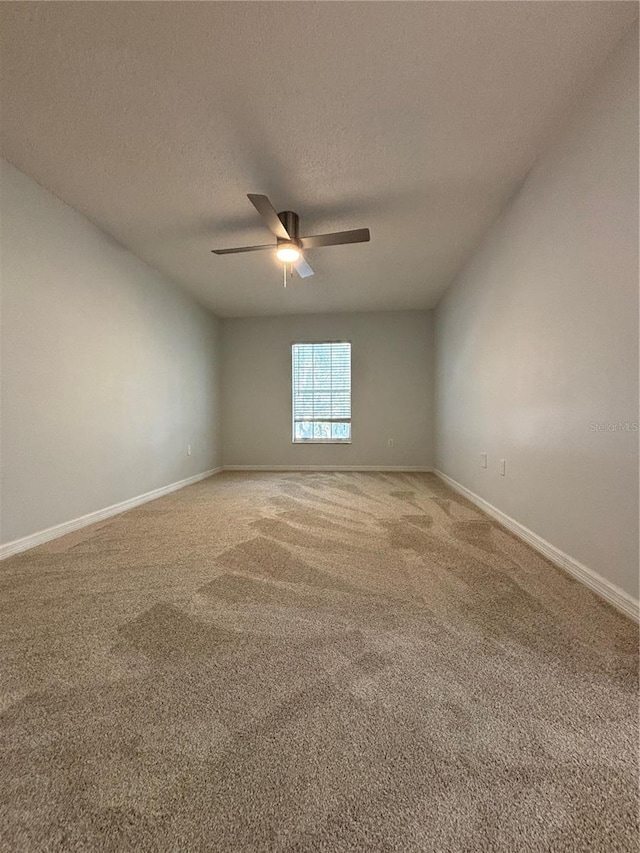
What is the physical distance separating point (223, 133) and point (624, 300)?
7.15 feet

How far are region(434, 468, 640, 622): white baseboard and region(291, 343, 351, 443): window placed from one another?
9.92ft

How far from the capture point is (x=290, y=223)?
2764mm

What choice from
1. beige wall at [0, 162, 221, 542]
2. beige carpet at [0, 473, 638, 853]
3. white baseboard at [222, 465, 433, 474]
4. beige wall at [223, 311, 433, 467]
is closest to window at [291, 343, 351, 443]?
beige wall at [223, 311, 433, 467]

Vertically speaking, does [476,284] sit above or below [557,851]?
above

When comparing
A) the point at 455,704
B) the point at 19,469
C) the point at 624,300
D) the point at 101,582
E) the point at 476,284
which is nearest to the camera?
the point at 455,704

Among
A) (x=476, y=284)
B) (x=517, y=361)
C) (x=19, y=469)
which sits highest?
(x=476, y=284)

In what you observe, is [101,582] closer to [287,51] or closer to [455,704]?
[455,704]

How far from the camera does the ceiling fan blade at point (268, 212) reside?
7.13ft

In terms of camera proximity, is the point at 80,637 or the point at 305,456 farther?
the point at 305,456

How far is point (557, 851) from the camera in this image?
0.65 metres

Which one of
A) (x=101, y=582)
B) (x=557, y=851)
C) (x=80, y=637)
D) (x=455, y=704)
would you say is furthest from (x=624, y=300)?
(x=101, y=582)

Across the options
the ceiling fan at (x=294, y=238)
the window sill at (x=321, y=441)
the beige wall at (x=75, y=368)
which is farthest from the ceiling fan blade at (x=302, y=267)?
the window sill at (x=321, y=441)

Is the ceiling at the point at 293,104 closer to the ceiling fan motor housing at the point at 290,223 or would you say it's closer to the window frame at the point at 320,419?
the ceiling fan motor housing at the point at 290,223

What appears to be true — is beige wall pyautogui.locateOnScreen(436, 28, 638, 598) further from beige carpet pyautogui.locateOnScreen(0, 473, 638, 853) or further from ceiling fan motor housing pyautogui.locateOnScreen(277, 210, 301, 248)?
ceiling fan motor housing pyautogui.locateOnScreen(277, 210, 301, 248)
